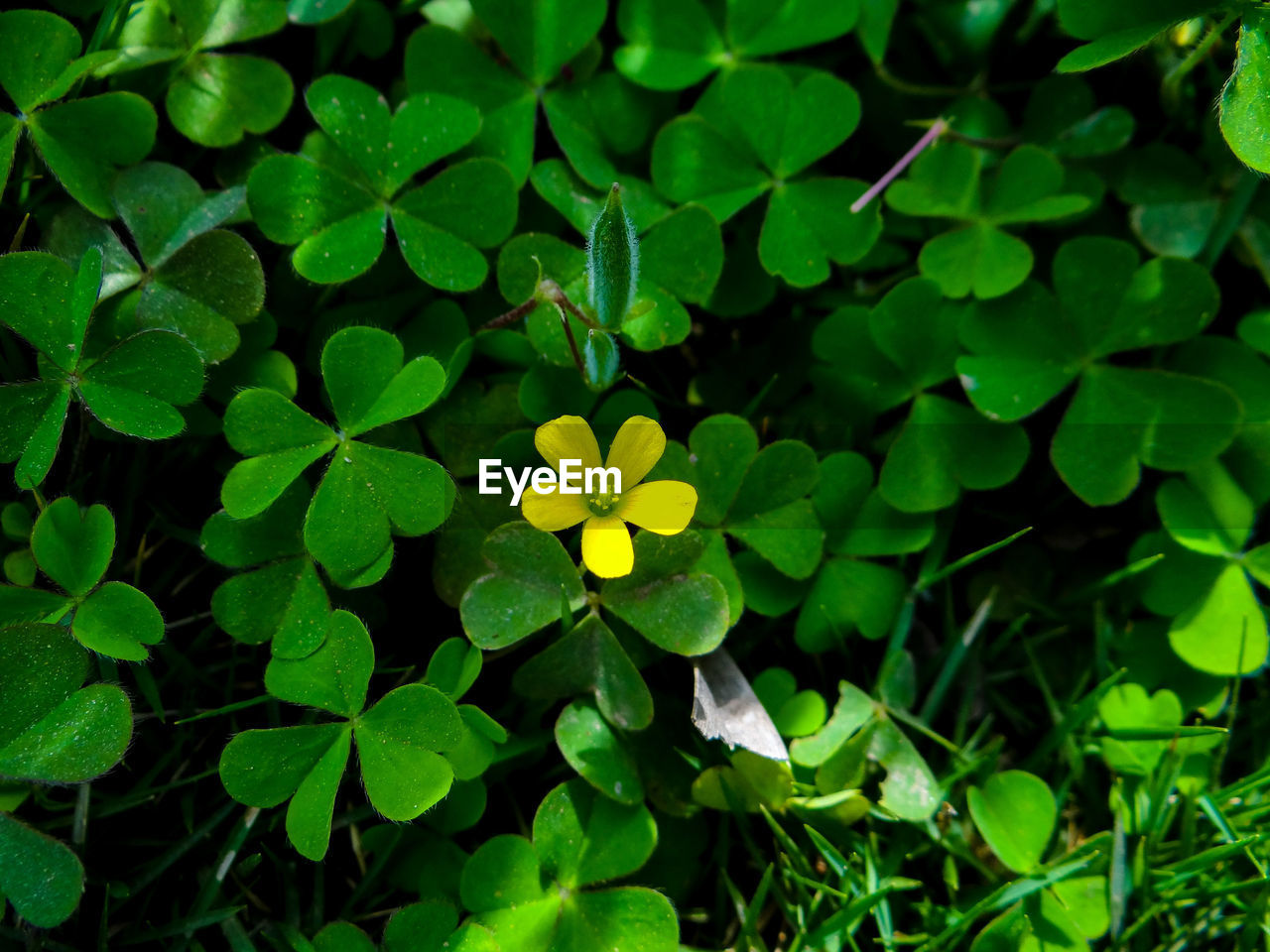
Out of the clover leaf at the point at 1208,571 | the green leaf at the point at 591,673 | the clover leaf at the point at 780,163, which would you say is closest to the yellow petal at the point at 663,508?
the green leaf at the point at 591,673

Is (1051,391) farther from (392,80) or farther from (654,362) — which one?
(392,80)

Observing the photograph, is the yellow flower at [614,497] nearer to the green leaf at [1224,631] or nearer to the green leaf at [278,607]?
the green leaf at [278,607]

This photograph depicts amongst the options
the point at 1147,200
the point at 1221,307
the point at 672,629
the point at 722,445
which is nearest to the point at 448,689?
the point at 672,629

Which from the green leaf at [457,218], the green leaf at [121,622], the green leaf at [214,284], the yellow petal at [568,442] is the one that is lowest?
the green leaf at [121,622]

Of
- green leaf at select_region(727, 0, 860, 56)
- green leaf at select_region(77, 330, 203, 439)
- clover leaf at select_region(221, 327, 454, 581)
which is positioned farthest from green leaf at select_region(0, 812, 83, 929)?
green leaf at select_region(727, 0, 860, 56)

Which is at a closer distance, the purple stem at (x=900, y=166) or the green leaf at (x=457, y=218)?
the green leaf at (x=457, y=218)

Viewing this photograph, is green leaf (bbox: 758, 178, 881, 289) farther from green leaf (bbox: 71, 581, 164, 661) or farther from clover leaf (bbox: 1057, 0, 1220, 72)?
green leaf (bbox: 71, 581, 164, 661)

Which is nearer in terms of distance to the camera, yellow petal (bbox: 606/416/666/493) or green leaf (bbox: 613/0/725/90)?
yellow petal (bbox: 606/416/666/493)
